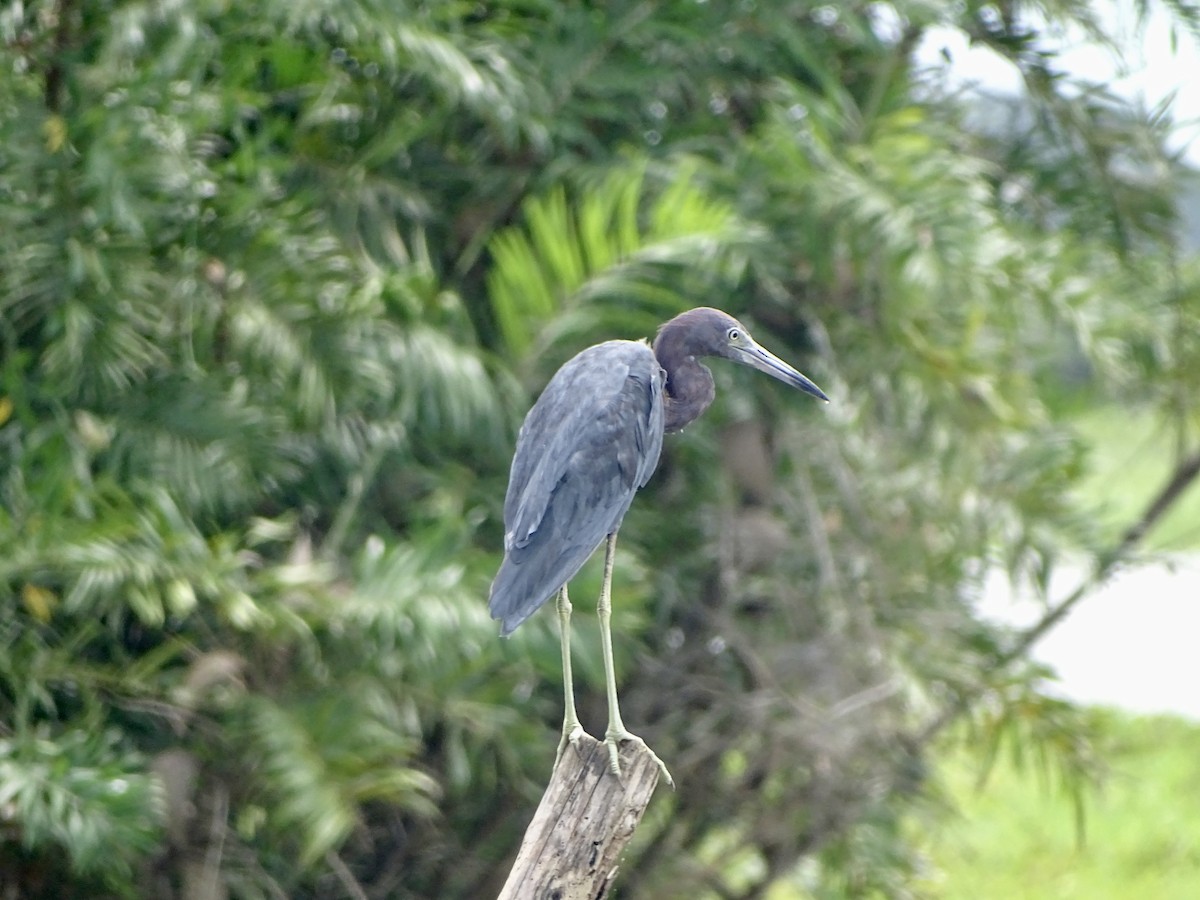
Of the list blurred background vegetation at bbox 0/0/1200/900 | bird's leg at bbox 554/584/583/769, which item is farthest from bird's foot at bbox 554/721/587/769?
blurred background vegetation at bbox 0/0/1200/900

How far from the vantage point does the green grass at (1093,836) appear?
264 inches

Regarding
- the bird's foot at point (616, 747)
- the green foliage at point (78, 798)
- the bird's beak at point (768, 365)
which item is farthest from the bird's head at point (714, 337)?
the green foliage at point (78, 798)

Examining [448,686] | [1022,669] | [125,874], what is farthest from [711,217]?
[125,874]

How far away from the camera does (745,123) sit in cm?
518

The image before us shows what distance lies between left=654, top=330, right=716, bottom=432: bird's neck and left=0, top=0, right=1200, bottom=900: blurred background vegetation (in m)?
1.00

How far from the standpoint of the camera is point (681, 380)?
2900mm

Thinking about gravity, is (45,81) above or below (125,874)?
above

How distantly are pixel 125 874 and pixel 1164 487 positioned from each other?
314 centimetres

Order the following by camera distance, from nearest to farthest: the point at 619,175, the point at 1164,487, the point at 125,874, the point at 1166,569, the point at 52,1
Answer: the point at 125,874 < the point at 52,1 < the point at 619,175 < the point at 1166,569 < the point at 1164,487

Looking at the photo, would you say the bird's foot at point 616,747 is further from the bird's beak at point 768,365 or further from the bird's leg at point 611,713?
the bird's beak at point 768,365

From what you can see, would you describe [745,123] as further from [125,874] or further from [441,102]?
[125,874]

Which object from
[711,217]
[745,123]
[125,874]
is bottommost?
[125,874]

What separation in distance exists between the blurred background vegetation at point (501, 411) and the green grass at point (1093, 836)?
1.48m

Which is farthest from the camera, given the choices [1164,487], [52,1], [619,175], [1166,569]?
[1164,487]
